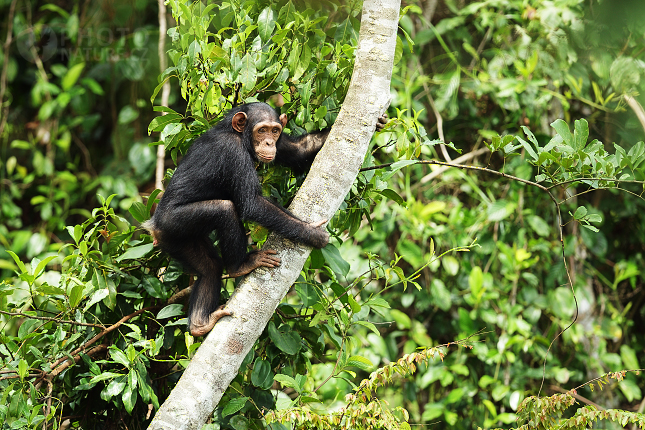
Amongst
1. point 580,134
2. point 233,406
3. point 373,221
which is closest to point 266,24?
point 580,134

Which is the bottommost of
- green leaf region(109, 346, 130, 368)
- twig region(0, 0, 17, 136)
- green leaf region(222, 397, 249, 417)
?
twig region(0, 0, 17, 136)

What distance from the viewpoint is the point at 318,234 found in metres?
2.70

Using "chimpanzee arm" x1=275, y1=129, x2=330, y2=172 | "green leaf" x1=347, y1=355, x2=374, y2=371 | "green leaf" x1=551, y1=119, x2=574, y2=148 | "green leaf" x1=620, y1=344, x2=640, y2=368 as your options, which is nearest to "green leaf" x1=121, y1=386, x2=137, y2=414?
"green leaf" x1=347, y1=355, x2=374, y2=371

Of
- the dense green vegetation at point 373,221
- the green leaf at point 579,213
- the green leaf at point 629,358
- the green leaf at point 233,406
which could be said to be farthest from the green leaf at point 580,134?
the green leaf at point 629,358

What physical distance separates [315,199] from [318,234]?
0.17m

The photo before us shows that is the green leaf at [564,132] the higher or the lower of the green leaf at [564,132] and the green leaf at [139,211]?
the higher

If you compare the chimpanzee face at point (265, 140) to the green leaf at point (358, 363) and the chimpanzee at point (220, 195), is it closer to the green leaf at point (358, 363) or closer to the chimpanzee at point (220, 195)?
the chimpanzee at point (220, 195)

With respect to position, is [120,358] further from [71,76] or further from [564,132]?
[71,76]

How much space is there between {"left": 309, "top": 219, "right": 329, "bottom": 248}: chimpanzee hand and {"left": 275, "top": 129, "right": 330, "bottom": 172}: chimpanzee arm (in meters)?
0.73

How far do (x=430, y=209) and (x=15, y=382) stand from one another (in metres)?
3.30

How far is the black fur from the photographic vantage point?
10.0ft

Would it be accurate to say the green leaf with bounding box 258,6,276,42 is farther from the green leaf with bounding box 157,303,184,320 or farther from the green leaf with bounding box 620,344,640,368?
the green leaf with bounding box 620,344,640,368

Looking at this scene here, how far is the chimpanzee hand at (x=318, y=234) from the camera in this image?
8.76 ft

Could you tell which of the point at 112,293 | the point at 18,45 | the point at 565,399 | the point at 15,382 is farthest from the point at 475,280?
the point at 18,45
